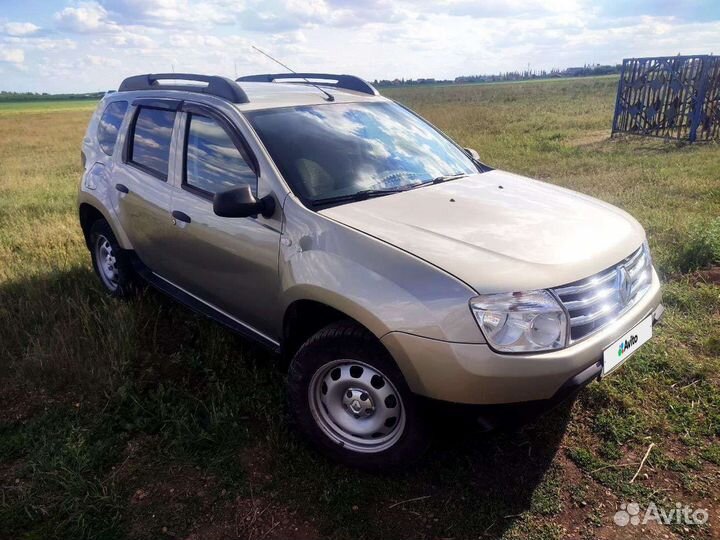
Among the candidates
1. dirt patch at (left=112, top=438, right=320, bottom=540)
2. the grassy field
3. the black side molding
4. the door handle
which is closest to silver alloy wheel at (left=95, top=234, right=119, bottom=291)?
the grassy field

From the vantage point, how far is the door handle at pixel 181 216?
11.5 ft

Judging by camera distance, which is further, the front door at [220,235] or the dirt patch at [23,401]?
the dirt patch at [23,401]

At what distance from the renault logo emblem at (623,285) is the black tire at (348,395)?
1091 mm

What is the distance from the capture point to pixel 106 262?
5000mm

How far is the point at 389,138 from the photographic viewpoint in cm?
362

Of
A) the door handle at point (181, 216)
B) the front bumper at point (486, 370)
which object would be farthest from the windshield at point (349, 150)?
the front bumper at point (486, 370)

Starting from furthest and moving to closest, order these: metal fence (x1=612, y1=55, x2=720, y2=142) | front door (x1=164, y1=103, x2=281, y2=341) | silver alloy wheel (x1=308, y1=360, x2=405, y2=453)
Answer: metal fence (x1=612, y1=55, x2=720, y2=142)
front door (x1=164, y1=103, x2=281, y2=341)
silver alloy wheel (x1=308, y1=360, x2=405, y2=453)

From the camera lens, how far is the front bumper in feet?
7.34

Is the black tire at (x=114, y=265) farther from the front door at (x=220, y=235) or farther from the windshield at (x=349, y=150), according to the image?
the windshield at (x=349, y=150)

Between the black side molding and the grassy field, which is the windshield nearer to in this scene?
the black side molding

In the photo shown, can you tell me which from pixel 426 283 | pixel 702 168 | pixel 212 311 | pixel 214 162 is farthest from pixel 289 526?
pixel 702 168

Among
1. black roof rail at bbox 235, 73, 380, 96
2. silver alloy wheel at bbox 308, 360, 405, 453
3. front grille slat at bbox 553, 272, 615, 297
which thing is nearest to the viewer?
front grille slat at bbox 553, 272, 615, 297

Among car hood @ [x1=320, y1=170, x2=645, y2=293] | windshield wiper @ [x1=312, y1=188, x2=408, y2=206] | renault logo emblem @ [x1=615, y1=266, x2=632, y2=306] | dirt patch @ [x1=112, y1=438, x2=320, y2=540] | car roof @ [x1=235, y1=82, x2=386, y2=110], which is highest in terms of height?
car roof @ [x1=235, y1=82, x2=386, y2=110]

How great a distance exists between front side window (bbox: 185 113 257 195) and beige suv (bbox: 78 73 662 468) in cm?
1
